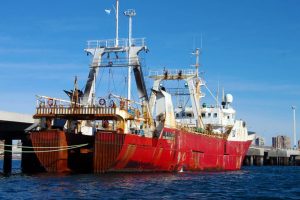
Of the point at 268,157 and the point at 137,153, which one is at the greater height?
the point at 137,153

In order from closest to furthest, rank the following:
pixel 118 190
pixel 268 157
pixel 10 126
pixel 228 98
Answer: pixel 118 190 < pixel 10 126 < pixel 228 98 < pixel 268 157

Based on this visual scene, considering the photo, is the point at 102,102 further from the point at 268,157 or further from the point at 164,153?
the point at 268,157

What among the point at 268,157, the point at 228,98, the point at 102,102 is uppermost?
the point at 228,98

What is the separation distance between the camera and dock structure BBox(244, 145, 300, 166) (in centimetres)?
10144

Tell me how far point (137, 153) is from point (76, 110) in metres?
5.44

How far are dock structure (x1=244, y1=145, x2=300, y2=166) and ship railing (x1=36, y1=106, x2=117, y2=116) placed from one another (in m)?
68.4

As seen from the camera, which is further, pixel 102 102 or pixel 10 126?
pixel 10 126

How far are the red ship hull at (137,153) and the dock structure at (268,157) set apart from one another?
52735 millimetres

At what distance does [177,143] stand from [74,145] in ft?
33.2

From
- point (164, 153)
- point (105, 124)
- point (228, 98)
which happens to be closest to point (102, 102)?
point (105, 124)

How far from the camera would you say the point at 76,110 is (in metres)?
36.9

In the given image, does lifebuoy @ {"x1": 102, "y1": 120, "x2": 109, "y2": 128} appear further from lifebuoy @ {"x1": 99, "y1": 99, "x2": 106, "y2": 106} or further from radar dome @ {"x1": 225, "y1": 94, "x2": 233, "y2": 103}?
radar dome @ {"x1": 225, "y1": 94, "x2": 233, "y2": 103}

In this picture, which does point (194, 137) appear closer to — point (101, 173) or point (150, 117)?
point (150, 117)

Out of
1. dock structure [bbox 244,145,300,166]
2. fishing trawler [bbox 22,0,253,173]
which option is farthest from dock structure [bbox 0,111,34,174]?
dock structure [bbox 244,145,300,166]
